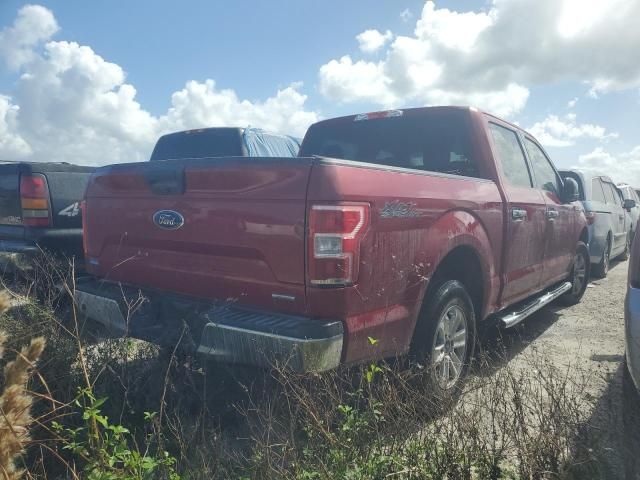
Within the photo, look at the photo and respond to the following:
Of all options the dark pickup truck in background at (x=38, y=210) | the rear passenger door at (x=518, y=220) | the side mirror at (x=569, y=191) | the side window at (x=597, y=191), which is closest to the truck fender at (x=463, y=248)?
the rear passenger door at (x=518, y=220)

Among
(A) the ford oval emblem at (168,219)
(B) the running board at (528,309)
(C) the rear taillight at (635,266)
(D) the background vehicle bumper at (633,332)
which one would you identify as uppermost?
(A) the ford oval emblem at (168,219)

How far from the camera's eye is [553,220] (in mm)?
5082

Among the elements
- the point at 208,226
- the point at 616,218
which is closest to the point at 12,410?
the point at 208,226

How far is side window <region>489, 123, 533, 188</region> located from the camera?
429cm

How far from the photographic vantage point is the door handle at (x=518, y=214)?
161 inches

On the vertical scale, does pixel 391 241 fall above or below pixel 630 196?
below

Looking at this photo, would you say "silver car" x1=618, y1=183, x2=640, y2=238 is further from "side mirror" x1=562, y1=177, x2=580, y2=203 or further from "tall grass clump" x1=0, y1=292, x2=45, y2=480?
"tall grass clump" x1=0, y1=292, x2=45, y2=480

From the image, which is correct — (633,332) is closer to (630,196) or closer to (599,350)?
(599,350)

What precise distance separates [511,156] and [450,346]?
6.86 ft

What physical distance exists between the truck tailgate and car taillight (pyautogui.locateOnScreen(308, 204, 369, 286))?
3.0 inches

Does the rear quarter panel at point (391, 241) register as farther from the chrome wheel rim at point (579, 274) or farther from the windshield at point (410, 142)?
the chrome wheel rim at point (579, 274)

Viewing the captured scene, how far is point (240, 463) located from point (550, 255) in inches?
158

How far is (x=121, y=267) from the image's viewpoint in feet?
11.1

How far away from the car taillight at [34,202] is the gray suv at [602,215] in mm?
7462
